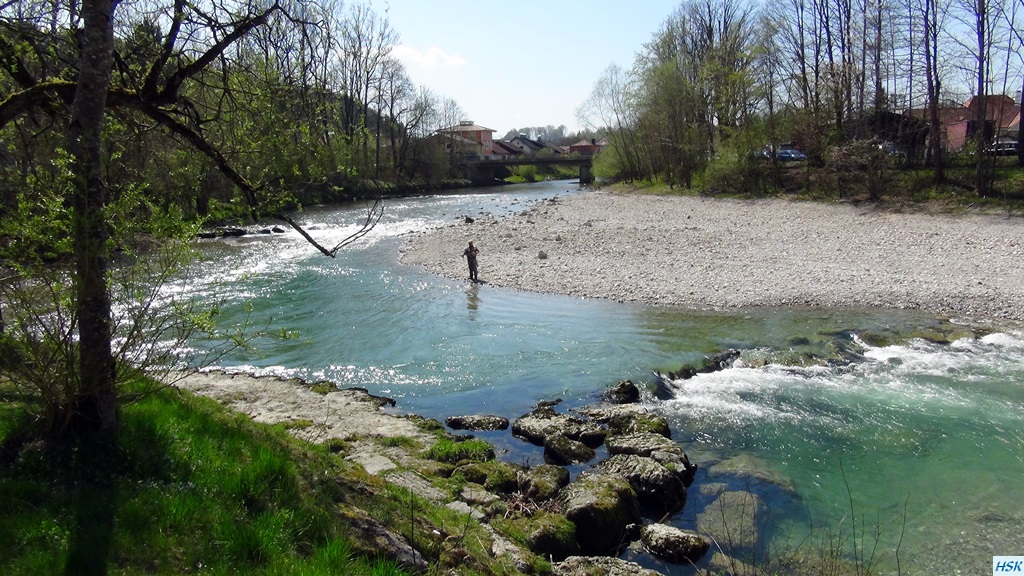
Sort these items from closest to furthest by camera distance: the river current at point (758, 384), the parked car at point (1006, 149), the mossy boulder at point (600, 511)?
the mossy boulder at point (600, 511) → the river current at point (758, 384) → the parked car at point (1006, 149)

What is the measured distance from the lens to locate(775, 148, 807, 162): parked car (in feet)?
160

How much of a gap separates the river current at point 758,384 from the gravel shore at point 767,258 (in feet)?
4.24

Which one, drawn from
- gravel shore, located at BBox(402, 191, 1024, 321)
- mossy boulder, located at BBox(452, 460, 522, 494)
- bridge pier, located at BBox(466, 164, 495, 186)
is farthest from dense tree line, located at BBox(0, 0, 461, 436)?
bridge pier, located at BBox(466, 164, 495, 186)

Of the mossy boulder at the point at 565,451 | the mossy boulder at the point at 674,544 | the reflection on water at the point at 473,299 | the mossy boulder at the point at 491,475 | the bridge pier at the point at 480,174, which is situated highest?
the bridge pier at the point at 480,174

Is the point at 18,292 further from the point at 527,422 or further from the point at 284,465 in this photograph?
the point at 527,422

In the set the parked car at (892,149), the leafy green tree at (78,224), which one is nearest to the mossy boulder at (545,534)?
the leafy green tree at (78,224)

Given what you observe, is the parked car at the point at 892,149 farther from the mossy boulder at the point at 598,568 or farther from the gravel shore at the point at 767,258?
the mossy boulder at the point at 598,568

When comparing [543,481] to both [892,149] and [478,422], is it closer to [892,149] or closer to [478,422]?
[478,422]

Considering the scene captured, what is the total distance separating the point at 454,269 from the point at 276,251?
10331mm

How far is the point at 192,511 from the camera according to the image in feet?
15.6

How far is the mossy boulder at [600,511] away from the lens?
23.9 ft

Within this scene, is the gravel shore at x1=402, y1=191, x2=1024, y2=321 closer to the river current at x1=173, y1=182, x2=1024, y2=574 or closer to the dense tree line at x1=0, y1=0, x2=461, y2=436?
the river current at x1=173, y1=182, x2=1024, y2=574

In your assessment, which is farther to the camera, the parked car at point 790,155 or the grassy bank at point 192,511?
the parked car at point 790,155

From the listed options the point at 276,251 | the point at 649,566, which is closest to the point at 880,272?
the point at 649,566
